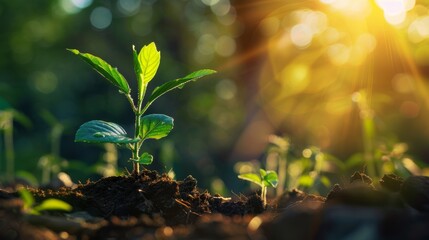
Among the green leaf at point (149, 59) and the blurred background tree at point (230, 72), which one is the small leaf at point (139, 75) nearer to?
the green leaf at point (149, 59)

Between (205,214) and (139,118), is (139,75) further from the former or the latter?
(205,214)

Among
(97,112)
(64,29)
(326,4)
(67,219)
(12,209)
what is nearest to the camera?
(12,209)

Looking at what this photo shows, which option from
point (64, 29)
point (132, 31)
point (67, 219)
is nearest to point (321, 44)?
point (132, 31)

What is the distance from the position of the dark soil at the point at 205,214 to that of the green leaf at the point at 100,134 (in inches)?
9.0

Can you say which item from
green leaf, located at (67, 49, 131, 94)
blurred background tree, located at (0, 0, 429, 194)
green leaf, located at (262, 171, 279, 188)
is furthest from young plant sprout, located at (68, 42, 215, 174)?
blurred background tree, located at (0, 0, 429, 194)

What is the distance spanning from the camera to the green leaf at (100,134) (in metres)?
1.94

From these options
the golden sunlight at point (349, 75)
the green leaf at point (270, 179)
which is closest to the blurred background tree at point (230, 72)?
the golden sunlight at point (349, 75)

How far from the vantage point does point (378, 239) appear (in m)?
1.27

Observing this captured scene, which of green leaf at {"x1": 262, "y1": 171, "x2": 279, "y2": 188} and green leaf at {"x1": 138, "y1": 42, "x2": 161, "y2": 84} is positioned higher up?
green leaf at {"x1": 138, "y1": 42, "x2": 161, "y2": 84}

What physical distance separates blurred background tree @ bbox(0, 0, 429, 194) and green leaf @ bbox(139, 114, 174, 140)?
6.45ft

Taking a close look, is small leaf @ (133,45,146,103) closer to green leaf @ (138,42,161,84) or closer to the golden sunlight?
green leaf @ (138,42,161,84)

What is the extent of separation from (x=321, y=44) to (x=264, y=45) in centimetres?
186

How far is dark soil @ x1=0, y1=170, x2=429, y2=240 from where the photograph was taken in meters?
1.32

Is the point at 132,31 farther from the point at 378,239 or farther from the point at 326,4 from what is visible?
the point at 378,239
